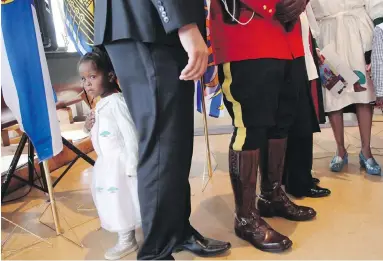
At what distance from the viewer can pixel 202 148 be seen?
2.78m

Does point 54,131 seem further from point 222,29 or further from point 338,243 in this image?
point 338,243

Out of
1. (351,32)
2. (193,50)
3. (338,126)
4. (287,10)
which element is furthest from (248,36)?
(338,126)

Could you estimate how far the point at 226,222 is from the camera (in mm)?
1491

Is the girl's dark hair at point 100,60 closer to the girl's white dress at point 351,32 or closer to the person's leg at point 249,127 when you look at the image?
the person's leg at point 249,127

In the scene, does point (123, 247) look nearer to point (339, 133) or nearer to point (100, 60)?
point (100, 60)

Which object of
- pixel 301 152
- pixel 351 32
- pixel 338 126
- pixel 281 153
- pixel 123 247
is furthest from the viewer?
pixel 338 126

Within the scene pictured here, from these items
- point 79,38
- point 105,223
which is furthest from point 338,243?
point 79,38

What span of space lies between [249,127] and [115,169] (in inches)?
17.5

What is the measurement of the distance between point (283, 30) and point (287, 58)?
3.6 inches

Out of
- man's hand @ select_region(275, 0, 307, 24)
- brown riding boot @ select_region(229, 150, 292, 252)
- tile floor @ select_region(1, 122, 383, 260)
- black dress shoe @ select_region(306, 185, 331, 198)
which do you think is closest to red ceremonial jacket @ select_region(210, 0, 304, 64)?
man's hand @ select_region(275, 0, 307, 24)

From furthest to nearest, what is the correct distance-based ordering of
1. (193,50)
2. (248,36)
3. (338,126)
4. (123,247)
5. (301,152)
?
(338,126) → (301,152) → (123,247) → (248,36) → (193,50)

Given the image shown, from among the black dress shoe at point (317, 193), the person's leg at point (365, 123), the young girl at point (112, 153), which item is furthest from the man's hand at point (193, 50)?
the person's leg at point (365, 123)

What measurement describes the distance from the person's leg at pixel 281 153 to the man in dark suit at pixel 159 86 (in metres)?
0.41

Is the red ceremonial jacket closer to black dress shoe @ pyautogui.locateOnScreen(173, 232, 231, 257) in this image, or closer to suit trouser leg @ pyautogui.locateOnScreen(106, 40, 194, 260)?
suit trouser leg @ pyautogui.locateOnScreen(106, 40, 194, 260)
